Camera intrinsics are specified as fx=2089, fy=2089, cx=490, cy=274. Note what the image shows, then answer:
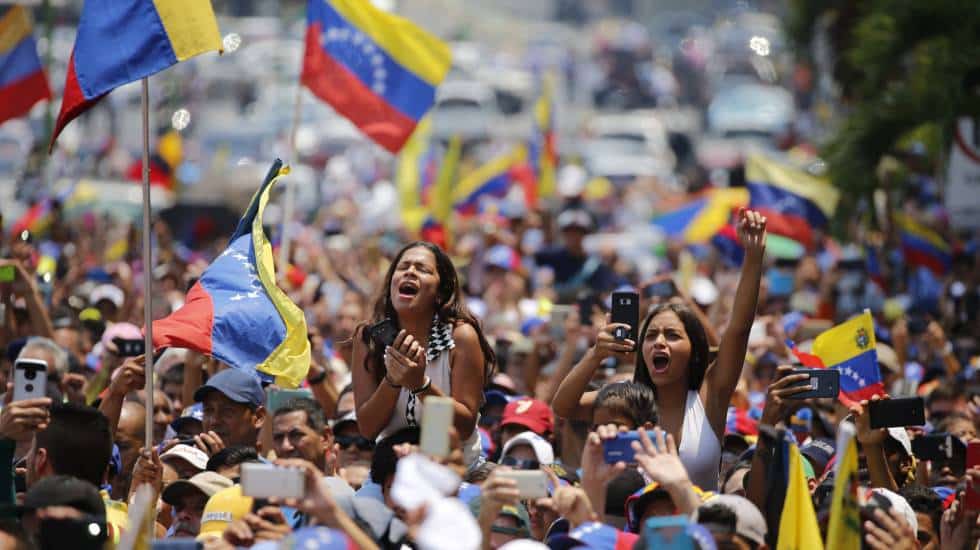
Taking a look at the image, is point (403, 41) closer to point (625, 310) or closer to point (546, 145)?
point (625, 310)

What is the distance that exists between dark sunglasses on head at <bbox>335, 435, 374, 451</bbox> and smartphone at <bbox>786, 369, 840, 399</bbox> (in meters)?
1.95

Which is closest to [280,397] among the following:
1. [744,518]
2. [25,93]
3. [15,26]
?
[744,518]

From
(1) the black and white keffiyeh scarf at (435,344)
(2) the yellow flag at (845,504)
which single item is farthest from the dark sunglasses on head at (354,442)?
(2) the yellow flag at (845,504)

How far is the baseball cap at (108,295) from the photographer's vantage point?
44.7ft

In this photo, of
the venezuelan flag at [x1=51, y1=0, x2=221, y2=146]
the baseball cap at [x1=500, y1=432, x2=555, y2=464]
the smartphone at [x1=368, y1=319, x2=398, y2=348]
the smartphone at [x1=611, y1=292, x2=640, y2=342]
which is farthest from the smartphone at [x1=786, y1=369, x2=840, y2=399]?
the venezuelan flag at [x1=51, y1=0, x2=221, y2=146]

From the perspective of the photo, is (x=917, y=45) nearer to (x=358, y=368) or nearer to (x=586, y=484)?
(x=358, y=368)

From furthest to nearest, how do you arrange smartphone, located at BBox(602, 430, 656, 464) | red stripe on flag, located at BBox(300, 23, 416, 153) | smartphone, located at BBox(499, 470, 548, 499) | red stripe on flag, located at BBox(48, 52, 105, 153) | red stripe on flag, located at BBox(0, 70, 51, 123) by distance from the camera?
red stripe on flag, located at BBox(0, 70, 51, 123) → red stripe on flag, located at BBox(300, 23, 416, 153) → red stripe on flag, located at BBox(48, 52, 105, 153) → smartphone, located at BBox(602, 430, 656, 464) → smartphone, located at BBox(499, 470, 548, 499)

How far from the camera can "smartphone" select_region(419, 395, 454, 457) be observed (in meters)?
5.68

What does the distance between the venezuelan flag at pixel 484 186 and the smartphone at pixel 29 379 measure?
637 inches

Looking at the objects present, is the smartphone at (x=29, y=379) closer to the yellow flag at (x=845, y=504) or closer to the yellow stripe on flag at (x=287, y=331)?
the yellow stripe on flag at (x=287, y=331)

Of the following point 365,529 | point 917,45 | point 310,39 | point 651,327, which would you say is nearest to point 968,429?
point 651,327

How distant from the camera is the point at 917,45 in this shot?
15.7m

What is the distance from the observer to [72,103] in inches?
346

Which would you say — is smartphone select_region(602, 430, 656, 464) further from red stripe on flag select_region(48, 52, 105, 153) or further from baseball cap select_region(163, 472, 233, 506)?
red stripe on flag select_region(48, 52, 105, 153)
